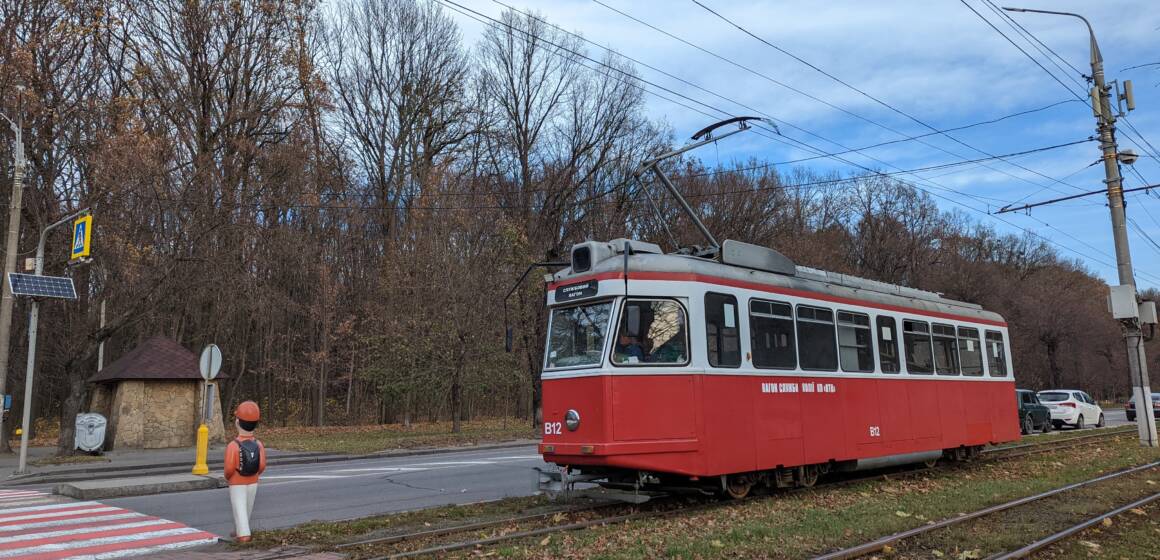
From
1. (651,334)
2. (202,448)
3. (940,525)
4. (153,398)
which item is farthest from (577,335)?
(153,398)

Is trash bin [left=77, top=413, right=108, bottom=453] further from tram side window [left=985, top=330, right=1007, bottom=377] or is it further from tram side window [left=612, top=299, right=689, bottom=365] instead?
tram side window [left=985, top=330, right=1007, bottom=377]

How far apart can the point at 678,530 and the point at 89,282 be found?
2149cm

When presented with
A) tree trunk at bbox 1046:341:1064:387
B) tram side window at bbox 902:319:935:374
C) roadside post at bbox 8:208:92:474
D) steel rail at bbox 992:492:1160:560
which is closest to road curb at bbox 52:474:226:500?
roadside post at bbox 8:208:92:474

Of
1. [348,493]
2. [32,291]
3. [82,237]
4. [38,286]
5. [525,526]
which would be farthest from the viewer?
[82,237]

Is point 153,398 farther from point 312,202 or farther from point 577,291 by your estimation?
point 577,291

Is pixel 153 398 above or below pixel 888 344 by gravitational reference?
Answer: below

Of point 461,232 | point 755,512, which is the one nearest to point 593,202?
point 461,232

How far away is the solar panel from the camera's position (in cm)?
1725

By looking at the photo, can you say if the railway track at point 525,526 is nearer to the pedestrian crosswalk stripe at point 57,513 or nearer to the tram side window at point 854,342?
the tram side window at point 854,342

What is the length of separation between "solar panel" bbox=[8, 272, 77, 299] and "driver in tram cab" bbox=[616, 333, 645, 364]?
14.6 meters

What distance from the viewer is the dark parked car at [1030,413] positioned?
84.3ft

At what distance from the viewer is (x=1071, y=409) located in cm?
2856

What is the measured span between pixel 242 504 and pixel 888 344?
9852mm

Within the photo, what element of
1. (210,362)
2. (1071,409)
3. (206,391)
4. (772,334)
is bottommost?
(1071,409)
